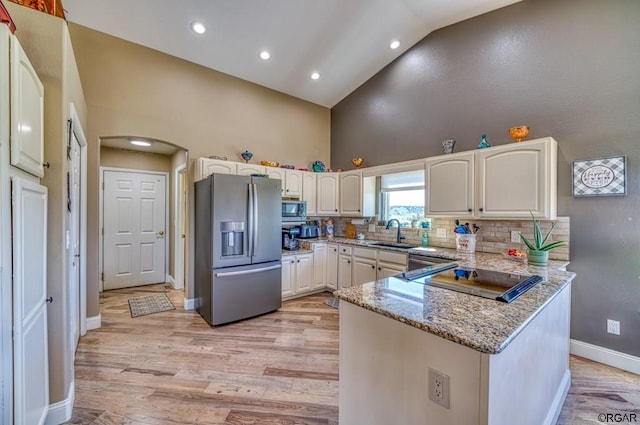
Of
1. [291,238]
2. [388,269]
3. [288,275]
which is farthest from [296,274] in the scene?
[388,269]

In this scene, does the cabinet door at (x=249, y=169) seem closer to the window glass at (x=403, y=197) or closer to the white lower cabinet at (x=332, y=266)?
the white lower cabinet at (x=332, y=266)

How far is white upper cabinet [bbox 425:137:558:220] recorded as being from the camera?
2484mm

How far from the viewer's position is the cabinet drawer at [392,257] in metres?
3.33

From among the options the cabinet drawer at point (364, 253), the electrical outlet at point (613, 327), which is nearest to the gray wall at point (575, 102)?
the electrical outlet at point (613, 327)

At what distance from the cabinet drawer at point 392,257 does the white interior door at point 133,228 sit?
13.0 ft

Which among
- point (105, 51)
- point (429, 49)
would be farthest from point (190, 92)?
point (429, 49)

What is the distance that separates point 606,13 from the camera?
2.43 meters

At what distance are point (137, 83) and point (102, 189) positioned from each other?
214 centimetres

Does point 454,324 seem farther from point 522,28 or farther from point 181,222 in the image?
point 181,222

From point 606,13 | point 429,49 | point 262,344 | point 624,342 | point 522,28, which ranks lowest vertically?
point 262,344

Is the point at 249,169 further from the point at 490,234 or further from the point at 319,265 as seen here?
the point at 490,234

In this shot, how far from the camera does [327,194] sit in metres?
4.62

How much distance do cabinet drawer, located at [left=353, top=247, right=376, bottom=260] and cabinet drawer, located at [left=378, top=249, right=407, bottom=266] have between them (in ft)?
0.35

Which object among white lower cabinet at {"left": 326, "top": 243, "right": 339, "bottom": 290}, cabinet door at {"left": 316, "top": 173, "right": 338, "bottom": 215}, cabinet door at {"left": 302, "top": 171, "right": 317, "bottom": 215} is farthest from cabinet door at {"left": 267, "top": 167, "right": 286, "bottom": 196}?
white lower cabinet at {"left": 326, "top": 243, "right": 339, "bottom": 290}
